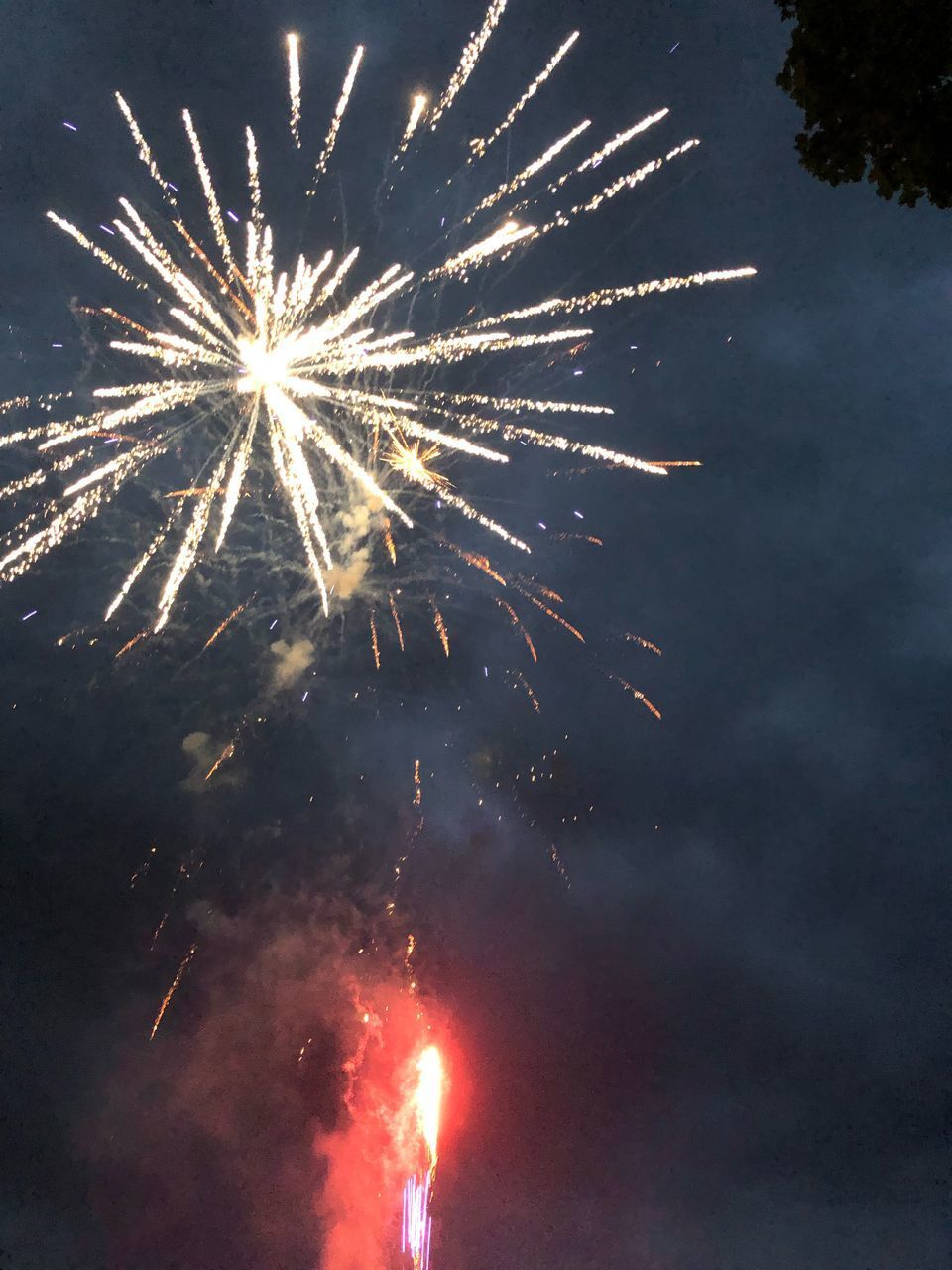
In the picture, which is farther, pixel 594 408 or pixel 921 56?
pixel 594 408

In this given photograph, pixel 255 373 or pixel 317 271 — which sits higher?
pixel 317 271

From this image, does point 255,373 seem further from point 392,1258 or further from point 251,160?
point 392,1258

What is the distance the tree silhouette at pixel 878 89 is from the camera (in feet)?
39.8

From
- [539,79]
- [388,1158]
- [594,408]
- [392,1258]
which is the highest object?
[539,79]

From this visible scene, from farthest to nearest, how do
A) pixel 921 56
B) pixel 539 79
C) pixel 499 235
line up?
pixel 499 235 < pixel 539 79 < pixel 921 56

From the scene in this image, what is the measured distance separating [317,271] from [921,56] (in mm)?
13686

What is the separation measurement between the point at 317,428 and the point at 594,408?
720 cm

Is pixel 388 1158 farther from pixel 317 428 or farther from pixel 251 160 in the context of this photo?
pixel 251 160

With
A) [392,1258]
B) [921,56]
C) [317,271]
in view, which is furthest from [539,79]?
[392,1258]

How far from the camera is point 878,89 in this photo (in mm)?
12625

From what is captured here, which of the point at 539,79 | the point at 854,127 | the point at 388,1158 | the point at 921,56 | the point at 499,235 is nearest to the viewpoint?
the point at 921,56

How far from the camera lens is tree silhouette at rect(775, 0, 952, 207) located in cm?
1212

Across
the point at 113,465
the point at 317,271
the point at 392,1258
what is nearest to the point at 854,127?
the point at 317,271

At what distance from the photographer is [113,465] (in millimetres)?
22141
